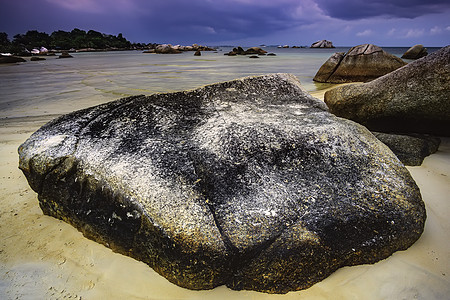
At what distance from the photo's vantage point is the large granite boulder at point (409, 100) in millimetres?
2938

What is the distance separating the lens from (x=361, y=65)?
379 inches

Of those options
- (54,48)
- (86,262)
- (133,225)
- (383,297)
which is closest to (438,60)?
(383,297)

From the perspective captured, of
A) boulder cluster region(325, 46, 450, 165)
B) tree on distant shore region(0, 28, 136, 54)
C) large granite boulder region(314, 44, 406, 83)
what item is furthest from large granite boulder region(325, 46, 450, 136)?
tree on distant shore region(0, 28, 136, 54)

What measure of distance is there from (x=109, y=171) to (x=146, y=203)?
1.23 ft

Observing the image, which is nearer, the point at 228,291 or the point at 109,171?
the point at 228,291

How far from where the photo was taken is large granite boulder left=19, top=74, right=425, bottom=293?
4.49ft

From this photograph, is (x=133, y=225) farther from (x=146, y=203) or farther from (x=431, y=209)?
(x=431, y=209)

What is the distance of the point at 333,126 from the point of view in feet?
6.34

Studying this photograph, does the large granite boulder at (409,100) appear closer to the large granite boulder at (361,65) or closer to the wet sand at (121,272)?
the wet sand at (121,272)

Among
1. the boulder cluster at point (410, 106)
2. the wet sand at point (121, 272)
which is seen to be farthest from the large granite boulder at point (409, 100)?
the wet sand at point (121, 272)

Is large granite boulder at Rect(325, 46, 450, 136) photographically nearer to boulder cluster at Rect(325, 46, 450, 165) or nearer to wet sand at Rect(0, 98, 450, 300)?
boulder cluster at Rect(325, 46, 450, 165)

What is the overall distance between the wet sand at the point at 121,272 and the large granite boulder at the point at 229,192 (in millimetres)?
61

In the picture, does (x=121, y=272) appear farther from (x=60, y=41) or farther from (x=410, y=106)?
(x=60, y=41)

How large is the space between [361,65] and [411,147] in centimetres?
811
